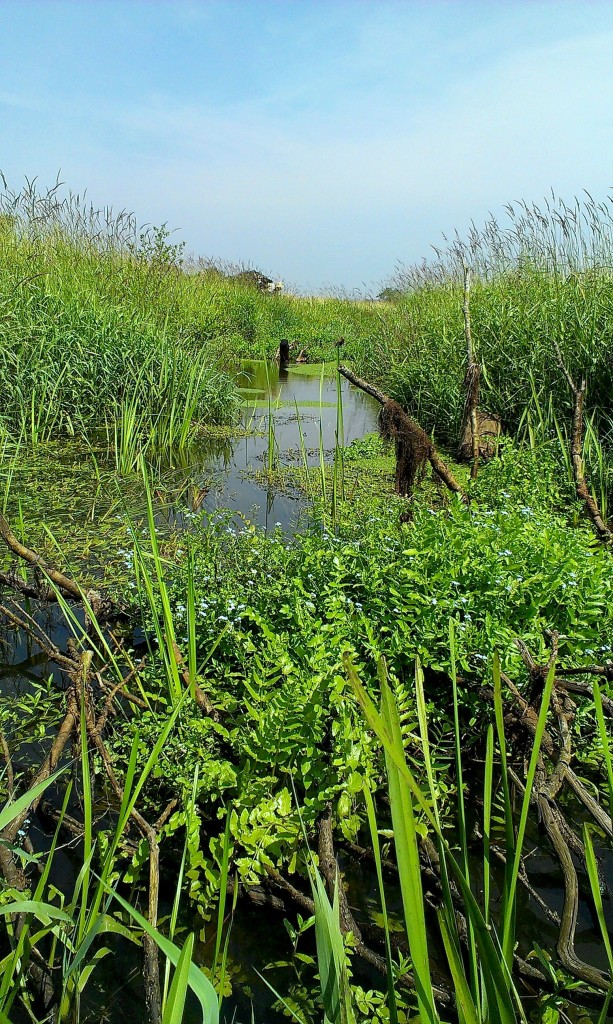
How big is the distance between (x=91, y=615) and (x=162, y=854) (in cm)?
69

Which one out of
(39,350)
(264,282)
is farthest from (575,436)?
(264,282)

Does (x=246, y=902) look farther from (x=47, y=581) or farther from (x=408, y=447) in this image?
(x=408, y=447)

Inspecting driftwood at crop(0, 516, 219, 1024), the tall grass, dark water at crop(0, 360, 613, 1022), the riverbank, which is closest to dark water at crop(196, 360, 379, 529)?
dark water at crop(0, 360, 613, 1022)

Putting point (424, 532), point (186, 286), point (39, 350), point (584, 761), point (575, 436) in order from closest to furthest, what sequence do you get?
1. point (584, 761)
2. point (424, 532)
3. point (575, 436)
4. point (39, 350)
5. point (186, 286)

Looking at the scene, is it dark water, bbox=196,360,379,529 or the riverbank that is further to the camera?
dark water, bbox=196,360,379,529

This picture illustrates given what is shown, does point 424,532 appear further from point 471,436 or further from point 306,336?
point 306,336

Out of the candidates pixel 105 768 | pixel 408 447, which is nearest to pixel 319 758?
pixel 105 768

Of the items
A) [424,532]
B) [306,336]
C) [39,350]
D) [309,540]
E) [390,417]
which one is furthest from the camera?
[306,336]

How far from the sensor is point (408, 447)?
3590 mm

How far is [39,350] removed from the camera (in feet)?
17.7

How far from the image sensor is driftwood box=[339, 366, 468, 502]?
3465mm

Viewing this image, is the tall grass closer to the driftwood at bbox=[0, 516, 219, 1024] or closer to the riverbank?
the riverbank

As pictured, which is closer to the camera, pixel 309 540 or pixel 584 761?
pixel 584 761

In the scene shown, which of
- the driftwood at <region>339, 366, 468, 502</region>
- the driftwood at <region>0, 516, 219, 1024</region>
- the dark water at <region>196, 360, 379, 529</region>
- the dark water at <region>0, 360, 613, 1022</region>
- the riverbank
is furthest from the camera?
the dark water at <region>196, 360, 379, 529</region>
